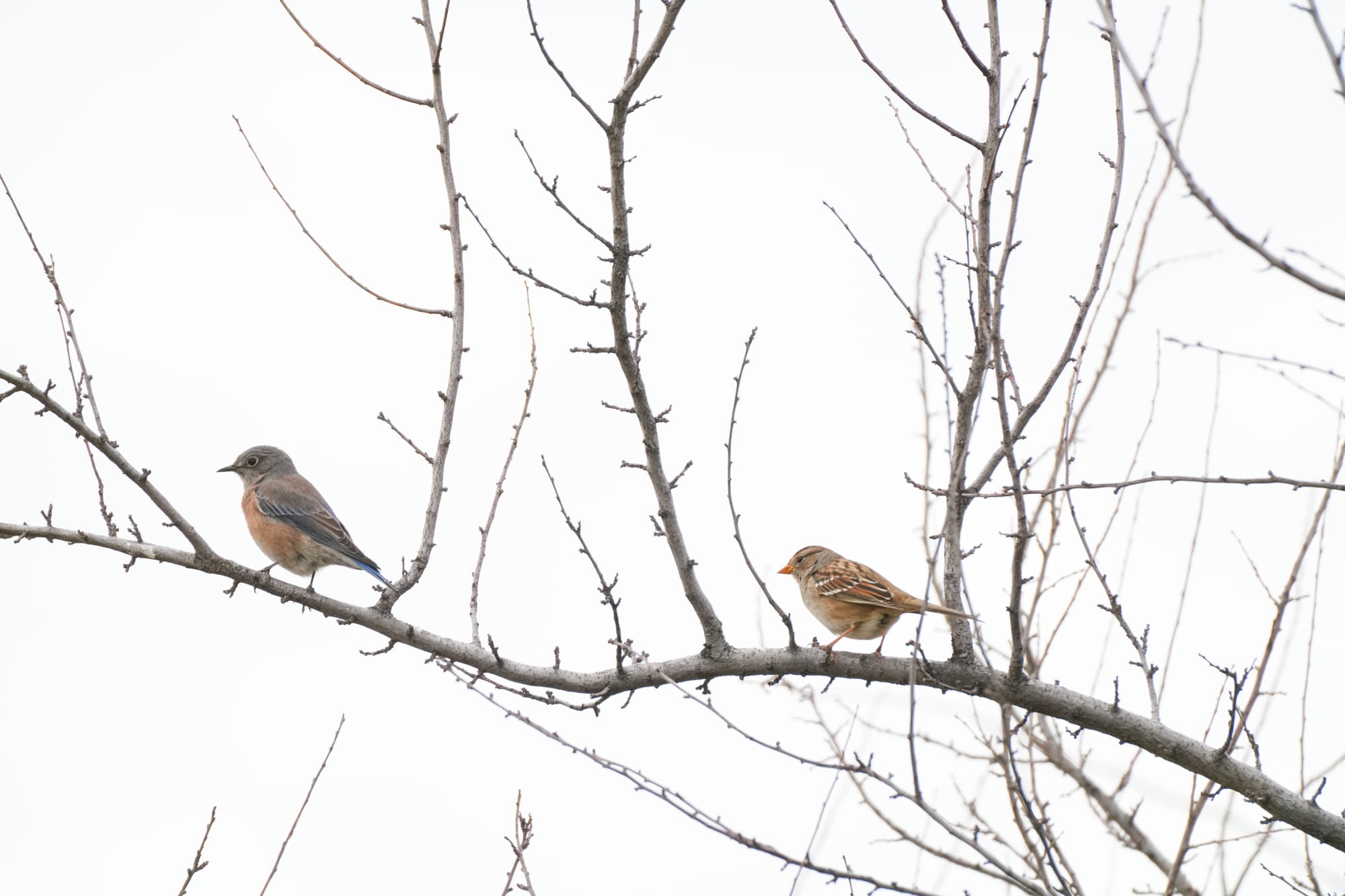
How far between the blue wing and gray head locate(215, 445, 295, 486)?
0.32 metres

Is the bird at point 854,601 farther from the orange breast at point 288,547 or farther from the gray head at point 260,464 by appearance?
the gray head at point 260,464

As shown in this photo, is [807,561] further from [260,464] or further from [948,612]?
[260,464]

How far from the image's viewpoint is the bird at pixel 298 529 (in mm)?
8133

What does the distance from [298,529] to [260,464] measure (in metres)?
1.73

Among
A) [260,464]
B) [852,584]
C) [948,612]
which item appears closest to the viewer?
[948,612]

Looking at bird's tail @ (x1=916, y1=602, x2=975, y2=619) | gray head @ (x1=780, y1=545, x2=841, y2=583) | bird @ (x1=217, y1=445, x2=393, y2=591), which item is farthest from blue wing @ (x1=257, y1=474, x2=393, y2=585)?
bird's tail @ (x1=916, y1=602, x2=975, y2=619)

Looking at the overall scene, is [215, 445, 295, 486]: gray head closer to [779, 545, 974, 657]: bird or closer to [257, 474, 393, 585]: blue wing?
[257, 474, 393, 585]: blue wing

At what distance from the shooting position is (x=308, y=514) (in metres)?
8.46

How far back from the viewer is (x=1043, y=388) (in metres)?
4.56

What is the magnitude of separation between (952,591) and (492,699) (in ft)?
5.88

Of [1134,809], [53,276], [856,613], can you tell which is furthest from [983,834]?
[53,276]

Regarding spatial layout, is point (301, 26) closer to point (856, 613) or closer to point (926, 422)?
point (926, 422)

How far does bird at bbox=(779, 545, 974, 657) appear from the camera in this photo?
6.63 metres

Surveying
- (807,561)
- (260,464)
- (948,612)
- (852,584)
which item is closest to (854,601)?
(852,584)
